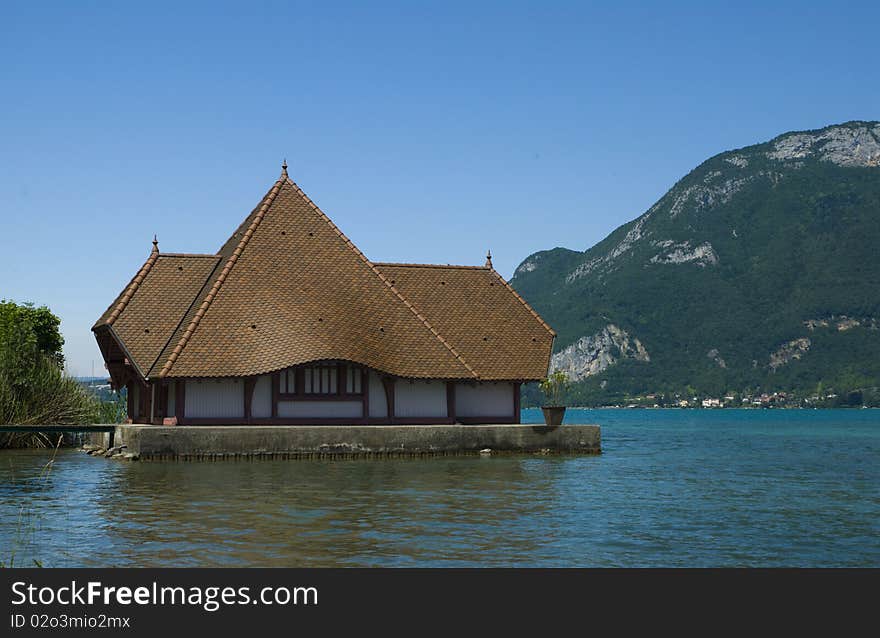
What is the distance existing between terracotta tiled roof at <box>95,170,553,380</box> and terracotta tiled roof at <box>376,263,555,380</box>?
0.06m

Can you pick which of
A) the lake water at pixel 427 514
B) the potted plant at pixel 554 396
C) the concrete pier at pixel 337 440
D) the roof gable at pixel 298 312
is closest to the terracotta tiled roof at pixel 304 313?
the roof gable at pixel 298 312

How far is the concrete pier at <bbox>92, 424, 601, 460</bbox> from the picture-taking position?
131ft

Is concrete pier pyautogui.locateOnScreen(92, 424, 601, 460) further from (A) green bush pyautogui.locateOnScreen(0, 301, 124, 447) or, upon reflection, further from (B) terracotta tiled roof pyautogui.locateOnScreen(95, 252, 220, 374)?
(B) terracotta tiled roof pyautogui.locateOnScreen(95, 252, 220, 374)

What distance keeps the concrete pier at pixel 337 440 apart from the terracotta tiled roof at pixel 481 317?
156 inches

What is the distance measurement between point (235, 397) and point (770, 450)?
32.2m

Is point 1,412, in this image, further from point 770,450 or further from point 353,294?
point 770,450

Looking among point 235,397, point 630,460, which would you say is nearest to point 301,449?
point 235,397

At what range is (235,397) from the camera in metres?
42.8

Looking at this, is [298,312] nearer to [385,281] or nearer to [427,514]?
[385,281]

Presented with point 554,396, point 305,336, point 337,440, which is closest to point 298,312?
point 305,336

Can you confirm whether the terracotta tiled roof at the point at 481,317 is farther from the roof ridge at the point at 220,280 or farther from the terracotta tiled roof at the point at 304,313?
the roof ridge at the point at 220,280

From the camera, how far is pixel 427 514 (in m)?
24.6

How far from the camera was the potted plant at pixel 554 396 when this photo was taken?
45922mm
